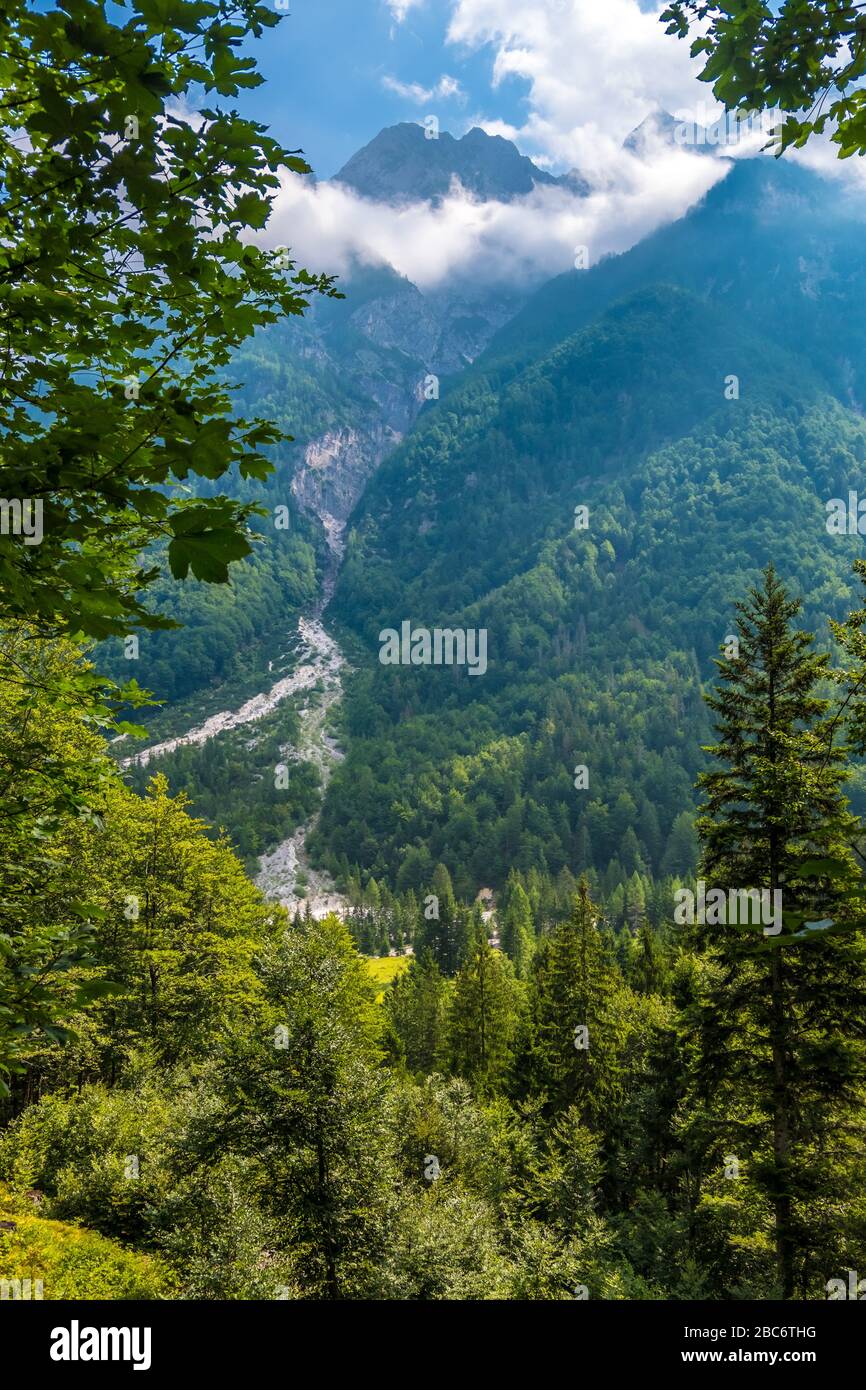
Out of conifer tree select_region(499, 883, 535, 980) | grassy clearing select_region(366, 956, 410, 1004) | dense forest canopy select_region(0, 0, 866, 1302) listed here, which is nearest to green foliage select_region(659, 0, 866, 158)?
dense forest canopy select_region(0, 0, 866, 1302)

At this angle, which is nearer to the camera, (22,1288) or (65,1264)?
(22,1288)

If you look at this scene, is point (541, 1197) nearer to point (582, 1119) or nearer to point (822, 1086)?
point (582, 1119)

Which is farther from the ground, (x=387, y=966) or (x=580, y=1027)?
(x=580, y=1027)

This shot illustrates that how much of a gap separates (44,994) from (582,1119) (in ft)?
109

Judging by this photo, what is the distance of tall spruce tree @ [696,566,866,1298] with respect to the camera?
1440 centimetres

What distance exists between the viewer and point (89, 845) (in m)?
23.6

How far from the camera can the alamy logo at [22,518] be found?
9.39 feet

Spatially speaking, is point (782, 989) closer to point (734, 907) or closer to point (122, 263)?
point (734, 907)

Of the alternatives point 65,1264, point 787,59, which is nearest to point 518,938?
point 65,1264

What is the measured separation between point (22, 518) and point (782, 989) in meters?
16.5

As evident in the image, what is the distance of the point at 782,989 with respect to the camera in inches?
586
